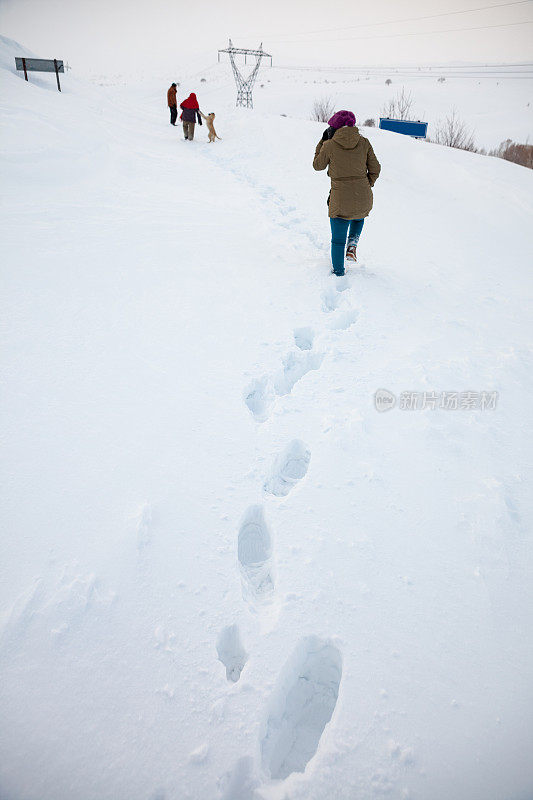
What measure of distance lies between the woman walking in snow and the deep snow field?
62cm

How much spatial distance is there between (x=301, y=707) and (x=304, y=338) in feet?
7.67

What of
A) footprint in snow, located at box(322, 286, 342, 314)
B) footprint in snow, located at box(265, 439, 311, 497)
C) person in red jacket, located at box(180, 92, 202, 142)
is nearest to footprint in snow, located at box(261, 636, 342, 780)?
footprint in snow, located at box(265, 439, 311, 497)

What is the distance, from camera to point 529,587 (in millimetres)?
1691

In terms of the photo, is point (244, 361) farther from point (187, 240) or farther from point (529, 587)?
point (187, 240)

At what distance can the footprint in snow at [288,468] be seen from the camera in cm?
208

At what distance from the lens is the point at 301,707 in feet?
4.76

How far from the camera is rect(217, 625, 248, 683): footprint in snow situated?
4.89 ft

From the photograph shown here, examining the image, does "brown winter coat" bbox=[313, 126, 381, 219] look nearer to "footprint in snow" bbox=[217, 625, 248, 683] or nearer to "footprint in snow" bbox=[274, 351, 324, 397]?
"footprint in snow" bbox=[274, 351, 324, 397]

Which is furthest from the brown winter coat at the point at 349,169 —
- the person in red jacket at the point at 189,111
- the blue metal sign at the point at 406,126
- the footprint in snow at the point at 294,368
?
the blue metal sign at the point at 406,126

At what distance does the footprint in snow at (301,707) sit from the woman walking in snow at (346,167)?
3.30m

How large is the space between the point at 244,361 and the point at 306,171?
6.07m

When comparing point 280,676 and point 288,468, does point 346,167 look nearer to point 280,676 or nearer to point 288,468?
point 288,468

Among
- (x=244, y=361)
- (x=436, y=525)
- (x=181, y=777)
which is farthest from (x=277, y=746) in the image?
(x=244, y=361)

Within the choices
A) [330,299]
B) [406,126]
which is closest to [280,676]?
[330,299]
